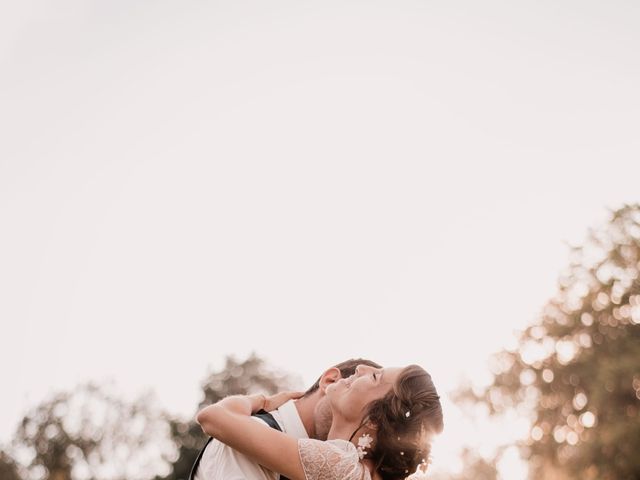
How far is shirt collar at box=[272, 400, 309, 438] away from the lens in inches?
163

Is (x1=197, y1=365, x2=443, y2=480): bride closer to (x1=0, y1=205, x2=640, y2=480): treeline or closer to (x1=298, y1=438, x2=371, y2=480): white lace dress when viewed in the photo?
(x1=298, y1=438, x2=371, y2=480): white lace dress

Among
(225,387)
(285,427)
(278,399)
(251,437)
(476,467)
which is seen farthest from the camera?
(225,387)

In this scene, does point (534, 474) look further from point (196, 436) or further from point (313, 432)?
point (313, 432)

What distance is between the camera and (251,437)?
3.58m

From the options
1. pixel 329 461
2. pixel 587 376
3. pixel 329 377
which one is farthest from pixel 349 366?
pixel 587 376

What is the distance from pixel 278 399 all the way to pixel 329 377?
13.3 inches

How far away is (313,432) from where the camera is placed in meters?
4.41

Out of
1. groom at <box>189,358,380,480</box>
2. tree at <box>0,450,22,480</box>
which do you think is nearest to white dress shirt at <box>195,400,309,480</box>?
groom at <box>189,358,380,480</box>

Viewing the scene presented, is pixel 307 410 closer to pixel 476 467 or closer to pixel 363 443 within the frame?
pixel 363 443

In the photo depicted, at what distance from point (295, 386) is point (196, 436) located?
6901mm

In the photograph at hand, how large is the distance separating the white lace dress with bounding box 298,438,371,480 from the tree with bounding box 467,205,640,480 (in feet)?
79.1

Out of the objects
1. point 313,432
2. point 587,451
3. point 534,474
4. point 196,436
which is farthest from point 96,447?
point 313,432

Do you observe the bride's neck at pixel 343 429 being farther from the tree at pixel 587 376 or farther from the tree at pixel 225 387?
the tree at pixel 225 387

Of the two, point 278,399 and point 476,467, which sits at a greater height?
point 278,399
